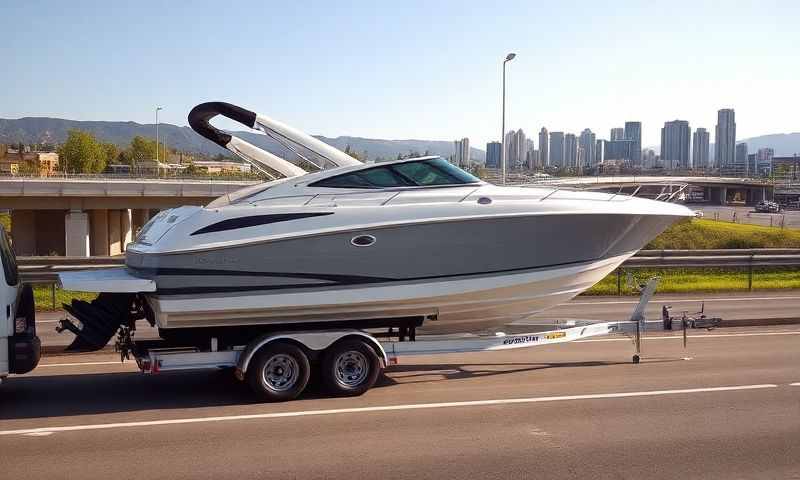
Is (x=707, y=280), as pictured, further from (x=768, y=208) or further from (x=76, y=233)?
(x=768, y=208)

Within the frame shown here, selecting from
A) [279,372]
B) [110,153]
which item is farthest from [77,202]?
[110,153]

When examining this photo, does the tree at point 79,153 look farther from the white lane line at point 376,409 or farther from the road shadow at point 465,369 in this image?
the white lane line at point 376,409

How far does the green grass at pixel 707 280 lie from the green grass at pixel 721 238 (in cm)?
495

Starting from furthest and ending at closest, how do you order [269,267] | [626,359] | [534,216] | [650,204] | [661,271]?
[661,271], [626,359], [650,204], [534,216], [269,267]

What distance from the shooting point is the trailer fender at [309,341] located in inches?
340

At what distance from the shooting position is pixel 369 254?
887cm

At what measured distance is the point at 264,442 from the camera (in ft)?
23.7

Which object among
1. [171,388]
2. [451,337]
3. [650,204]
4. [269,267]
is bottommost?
[171,388]

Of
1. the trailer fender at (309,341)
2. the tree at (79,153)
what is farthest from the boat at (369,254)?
the tree at (79,153)

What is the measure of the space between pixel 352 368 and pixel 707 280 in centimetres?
1481

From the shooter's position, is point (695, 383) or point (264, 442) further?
point (695, 383)

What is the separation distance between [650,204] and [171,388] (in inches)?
259

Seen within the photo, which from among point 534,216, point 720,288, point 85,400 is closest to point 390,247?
point 534,216

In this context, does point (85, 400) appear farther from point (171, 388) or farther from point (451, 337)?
point (451, 337)
